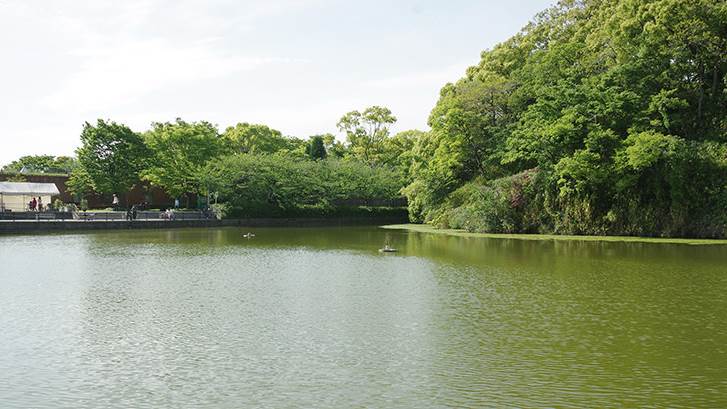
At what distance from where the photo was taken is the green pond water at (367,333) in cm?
901

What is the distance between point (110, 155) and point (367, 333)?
52.8 metres

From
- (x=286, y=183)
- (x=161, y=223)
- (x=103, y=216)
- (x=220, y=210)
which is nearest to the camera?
(x=103, y=216)

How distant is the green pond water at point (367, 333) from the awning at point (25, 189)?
3253cm

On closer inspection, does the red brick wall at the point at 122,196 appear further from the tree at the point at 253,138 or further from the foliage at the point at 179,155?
the tree at the point at 253,138

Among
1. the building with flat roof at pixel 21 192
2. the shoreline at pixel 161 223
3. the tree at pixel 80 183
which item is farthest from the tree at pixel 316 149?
the building with flat roof at pixel 21 192

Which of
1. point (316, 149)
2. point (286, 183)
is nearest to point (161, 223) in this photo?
point (286, 183)

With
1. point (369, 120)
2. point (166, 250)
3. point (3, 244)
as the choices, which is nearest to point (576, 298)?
point (166, 250)

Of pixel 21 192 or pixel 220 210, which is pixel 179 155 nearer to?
pixel 220 210

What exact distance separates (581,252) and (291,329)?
59.6 feet

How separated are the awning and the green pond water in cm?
3253

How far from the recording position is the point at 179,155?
60.2 metres

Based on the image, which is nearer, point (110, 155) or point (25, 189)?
point (25, 189)

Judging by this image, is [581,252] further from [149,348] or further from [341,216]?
[341,216]

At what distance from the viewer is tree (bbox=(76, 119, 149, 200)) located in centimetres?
5862
